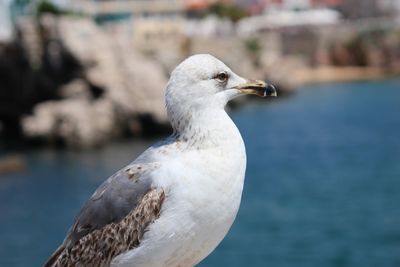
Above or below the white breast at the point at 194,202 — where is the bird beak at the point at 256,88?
above

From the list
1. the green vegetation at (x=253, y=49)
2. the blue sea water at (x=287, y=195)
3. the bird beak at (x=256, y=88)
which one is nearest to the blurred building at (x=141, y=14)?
the green vegetation at (x=253, y=49)

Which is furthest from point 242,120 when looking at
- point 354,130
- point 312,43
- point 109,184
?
point 109,184

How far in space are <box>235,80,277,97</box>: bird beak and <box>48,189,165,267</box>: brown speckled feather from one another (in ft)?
2.00

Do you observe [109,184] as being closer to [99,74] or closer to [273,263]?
[273,263]

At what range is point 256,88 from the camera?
3.96m

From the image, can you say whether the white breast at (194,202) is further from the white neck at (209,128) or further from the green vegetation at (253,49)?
the green vegetation at (253,49)

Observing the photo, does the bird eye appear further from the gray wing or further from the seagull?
the gray wing

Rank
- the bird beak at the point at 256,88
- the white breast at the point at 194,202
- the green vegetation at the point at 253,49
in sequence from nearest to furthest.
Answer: the white breast at the point at 194,202 → the bird beak at the point at 256,88 → the green vegetation at the point at 253,49


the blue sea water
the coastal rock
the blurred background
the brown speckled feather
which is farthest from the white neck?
the coastal rock

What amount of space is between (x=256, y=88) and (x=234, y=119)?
46.2 m

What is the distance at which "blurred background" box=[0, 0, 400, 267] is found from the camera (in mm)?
22469

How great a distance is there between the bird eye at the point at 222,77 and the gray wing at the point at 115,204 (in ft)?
1.57

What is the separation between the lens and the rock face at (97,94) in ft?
129

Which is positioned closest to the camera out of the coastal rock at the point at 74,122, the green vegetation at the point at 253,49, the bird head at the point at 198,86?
the bird head at the point at 198,86
